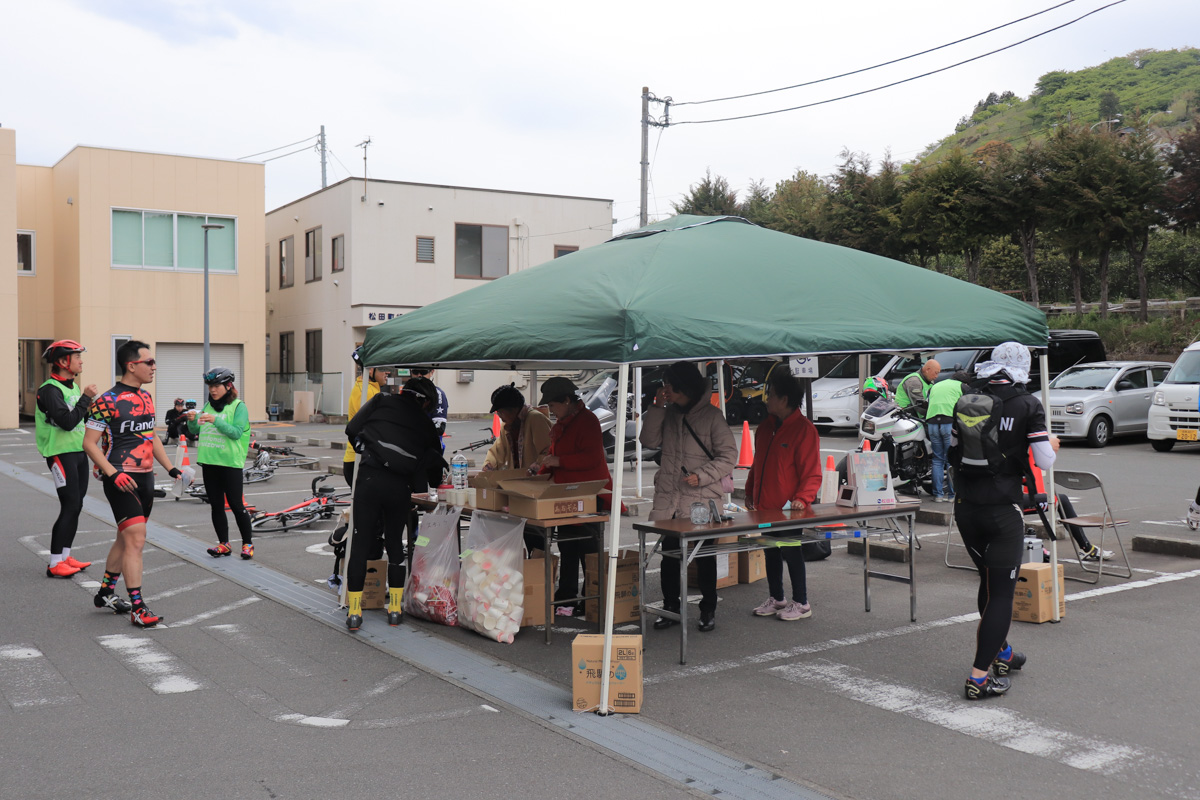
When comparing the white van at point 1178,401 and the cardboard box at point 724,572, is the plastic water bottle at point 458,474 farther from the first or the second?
the white van at point 1178,401

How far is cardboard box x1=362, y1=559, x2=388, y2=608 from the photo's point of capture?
25.3ft

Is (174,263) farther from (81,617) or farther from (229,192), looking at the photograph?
(81,617)

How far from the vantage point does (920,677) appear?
5855 millimetres

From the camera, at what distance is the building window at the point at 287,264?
37.0 metres

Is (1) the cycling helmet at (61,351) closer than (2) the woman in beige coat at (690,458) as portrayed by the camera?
No

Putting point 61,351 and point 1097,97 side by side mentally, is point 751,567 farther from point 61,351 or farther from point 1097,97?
point 1097,97

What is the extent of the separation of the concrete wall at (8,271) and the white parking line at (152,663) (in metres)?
26.8

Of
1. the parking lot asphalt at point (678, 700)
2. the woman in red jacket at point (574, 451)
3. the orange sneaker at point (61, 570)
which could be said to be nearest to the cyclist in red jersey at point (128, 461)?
the parking lot asphalt at point (678, 700)

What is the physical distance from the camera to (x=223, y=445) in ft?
30.5

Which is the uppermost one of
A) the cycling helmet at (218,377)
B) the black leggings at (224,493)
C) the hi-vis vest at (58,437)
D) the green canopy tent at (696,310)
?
the green canopy tent at (696,310)

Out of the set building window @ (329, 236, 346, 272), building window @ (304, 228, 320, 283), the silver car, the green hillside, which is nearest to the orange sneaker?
the silver car

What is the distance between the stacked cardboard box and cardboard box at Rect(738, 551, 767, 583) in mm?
1681

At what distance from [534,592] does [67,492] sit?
15.4 ft

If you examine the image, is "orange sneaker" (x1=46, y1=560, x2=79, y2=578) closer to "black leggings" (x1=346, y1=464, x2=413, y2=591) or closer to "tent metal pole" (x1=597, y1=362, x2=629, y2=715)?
"black leggings" (x1=346, y1=464, x2=413, y2=591)
